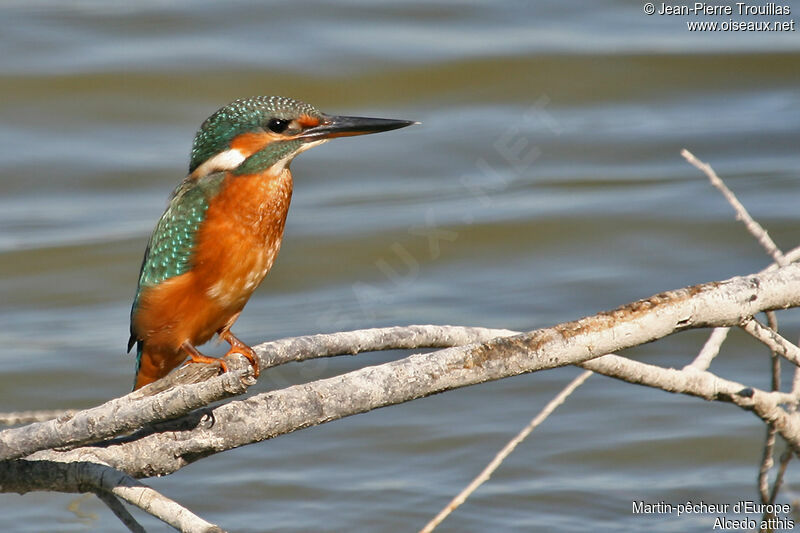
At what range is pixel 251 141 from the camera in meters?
Result: 2.98

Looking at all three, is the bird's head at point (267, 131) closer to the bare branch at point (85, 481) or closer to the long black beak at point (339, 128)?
the long black beak at point (339, 128)

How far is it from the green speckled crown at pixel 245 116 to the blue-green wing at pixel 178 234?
0.10m

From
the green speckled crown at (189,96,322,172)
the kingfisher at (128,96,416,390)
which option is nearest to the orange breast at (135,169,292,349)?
the kingfisher at (128,96,416,390)

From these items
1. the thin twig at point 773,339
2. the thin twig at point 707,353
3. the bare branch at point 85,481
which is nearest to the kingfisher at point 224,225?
the bare branch at point 85,481

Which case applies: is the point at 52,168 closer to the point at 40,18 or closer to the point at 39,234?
the point at 39,234

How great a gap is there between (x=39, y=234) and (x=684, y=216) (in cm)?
368

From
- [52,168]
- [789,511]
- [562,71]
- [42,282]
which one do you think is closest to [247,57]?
[52,168]

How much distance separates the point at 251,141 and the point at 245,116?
2.6 inches

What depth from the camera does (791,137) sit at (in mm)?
7207

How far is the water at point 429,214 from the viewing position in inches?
169

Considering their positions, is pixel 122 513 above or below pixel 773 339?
below

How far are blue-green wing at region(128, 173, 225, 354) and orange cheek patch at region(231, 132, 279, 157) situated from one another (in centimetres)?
9

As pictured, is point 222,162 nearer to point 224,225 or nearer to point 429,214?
point 224,225

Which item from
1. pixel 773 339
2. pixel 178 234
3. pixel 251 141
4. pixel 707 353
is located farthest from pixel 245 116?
pixel 773 339
